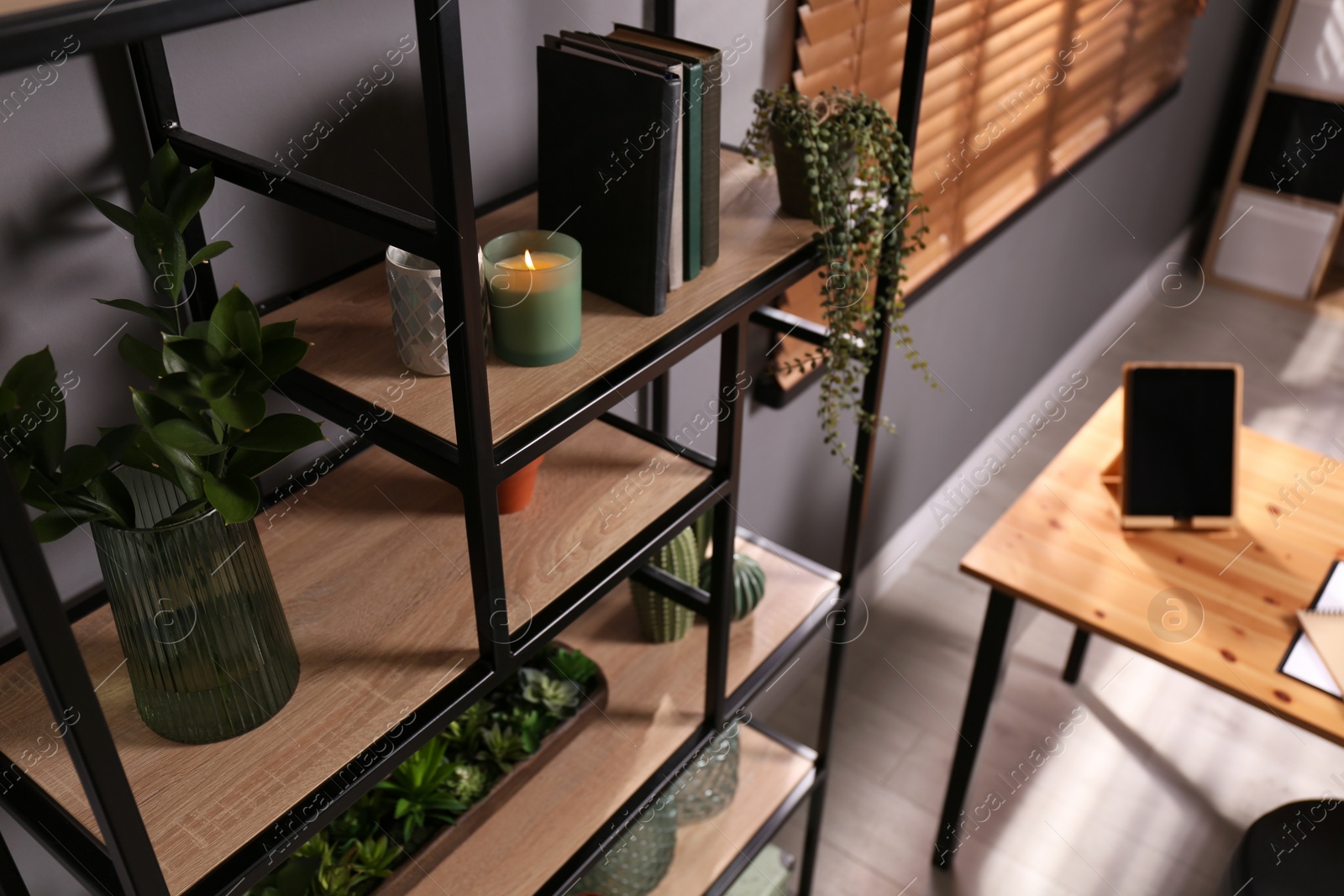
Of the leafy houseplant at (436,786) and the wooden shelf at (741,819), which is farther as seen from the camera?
the wooden shelf at (741,819)

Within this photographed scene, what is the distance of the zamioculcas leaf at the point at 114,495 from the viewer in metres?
0.76

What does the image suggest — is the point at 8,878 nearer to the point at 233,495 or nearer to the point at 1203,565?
the point at 233,495

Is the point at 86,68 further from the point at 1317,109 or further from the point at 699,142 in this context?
the point at 1317,109

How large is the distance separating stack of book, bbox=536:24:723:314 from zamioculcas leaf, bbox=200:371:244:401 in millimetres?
437

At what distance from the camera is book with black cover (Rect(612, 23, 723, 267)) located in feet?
Answer: 3.47

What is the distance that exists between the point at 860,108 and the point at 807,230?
16 centimetres

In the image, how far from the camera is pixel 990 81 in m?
2.35

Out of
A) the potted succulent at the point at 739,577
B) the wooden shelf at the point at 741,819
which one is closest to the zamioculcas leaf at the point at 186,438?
the potted succulent at the point at 739,577

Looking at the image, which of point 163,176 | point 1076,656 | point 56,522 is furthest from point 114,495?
point 1076,656

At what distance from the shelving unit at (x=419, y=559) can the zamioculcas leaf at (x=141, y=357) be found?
16 cm

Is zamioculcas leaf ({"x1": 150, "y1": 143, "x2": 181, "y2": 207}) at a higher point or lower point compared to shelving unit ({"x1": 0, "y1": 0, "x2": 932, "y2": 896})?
higher

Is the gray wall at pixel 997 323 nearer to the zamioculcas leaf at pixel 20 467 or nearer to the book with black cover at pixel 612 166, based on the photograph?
the book with black cover at pixel 612 166

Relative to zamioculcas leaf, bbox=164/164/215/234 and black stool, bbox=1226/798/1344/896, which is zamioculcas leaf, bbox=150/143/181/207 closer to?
zamioculcas leaf, bbox=164/164/215/234

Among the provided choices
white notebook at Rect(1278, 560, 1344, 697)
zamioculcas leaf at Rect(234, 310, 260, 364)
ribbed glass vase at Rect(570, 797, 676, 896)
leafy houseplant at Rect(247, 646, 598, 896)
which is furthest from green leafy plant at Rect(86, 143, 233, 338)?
white notebook at Rect(1278, 560, 1344, 697)
